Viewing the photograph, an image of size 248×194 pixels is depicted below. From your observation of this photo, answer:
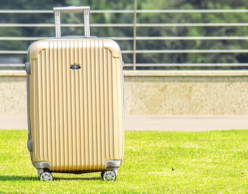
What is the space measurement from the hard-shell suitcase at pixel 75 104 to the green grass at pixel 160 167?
22 cm

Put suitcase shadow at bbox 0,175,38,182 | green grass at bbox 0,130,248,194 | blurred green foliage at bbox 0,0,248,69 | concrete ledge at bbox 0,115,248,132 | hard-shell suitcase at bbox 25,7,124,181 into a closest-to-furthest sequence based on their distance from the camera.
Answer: green grass at bbox 0,130,248,194
hard-shell suitcase at bbox 25,7,124,181
suitcase shadow at bbox 0,175,38,182
concrete ledge at bbox 0,115,248,132
blurred green foliage at bbox 0,0,248,69

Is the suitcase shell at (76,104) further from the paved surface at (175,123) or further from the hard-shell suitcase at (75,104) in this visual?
the paved surface at (175,123)

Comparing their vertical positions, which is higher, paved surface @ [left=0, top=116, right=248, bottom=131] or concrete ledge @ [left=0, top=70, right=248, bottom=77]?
concrete ledge @ [left=0, top=70, right=248, bottom=77]

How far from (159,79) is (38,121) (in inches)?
260

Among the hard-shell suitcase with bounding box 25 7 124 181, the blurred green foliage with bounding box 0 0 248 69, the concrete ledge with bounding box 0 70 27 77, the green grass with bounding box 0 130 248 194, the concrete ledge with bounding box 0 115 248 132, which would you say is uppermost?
the hard-shell suitcase with bounding box 25 7 124 181

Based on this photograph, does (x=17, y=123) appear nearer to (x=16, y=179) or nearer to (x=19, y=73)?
(x=19, y=73)

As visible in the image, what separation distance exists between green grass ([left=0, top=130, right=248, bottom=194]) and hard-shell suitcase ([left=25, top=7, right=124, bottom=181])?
22 cm

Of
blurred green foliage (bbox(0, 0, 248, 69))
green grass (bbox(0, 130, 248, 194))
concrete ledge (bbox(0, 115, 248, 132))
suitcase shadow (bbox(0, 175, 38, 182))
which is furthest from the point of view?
blurred green foliage (bbox(0, 0, 248, 69))

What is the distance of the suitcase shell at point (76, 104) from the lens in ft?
15.1

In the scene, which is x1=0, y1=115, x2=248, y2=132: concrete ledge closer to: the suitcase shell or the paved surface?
the paved surface

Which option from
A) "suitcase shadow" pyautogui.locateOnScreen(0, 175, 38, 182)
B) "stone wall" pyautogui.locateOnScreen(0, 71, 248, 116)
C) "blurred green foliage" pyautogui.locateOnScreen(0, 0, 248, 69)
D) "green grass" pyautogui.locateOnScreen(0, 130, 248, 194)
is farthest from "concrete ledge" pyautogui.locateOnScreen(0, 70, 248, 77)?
"blurred green foliage" pyautogui.locateOnScreen(0, 0, 248, 69)

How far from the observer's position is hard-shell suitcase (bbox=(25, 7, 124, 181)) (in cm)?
459

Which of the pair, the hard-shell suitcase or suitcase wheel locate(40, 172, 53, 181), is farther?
suitcase wheel locate(40, 172, 53, 181)

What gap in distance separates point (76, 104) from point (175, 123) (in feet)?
17.2
